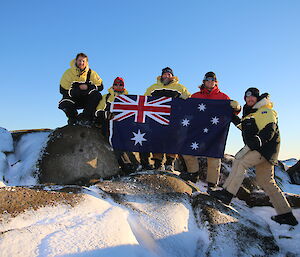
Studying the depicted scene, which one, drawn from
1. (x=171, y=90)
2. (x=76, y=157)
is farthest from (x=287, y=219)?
(x=76, y=157)

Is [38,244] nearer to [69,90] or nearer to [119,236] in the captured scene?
[119,236]

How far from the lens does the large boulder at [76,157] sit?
4.76 metres

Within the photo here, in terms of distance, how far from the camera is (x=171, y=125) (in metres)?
A: 5.25

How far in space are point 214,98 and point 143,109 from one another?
1.49m

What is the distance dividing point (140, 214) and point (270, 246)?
1874 mm

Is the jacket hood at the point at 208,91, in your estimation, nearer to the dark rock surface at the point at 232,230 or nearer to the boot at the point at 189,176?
the boot at the point at 189,176

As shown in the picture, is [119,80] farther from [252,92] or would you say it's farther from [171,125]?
[252,92]

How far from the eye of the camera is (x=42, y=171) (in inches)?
188

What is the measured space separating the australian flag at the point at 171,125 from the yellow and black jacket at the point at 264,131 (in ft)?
2.79

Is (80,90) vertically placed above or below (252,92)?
below

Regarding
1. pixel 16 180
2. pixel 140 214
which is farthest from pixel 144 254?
pixel 16 180

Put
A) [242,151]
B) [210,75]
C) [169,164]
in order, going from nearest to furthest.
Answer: [242,151] < [210,75] < [169,164]

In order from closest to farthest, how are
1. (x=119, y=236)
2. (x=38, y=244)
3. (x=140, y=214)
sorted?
(x=38, y=244) < (x=119, y=236) < (x=140, y=214)

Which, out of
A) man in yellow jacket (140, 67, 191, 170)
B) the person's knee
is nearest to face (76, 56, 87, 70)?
the person's knee
